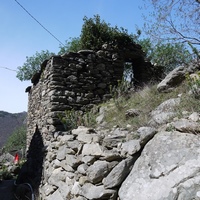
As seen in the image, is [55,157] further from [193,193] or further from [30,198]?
[193,193]

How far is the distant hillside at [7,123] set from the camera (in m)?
29.0

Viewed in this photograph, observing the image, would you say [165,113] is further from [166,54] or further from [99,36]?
[166,54]

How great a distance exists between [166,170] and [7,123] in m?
32.4

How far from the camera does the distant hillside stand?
95.0 feet

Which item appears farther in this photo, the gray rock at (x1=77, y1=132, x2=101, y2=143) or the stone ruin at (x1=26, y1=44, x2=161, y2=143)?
the stone ruin at (x1=26, y1=44, x2=161, y2=143)

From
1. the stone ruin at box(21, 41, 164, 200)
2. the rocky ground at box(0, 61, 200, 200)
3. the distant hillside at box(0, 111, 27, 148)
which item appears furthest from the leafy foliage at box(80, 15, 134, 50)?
the distant hillside at box(0, 111, 27, 148)

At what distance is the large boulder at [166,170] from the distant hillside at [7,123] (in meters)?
26.9

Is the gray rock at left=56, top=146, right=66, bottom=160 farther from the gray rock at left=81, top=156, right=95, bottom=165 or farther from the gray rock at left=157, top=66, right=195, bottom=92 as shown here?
the gray rock at left=157, top=66, right=195, bottom=92

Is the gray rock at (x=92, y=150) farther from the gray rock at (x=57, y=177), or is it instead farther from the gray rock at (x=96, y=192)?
the gray rock at (x=57, y=177)

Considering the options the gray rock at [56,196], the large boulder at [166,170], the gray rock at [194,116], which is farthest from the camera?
the gray rock at [56,196]

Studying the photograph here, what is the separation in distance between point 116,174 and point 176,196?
894mm

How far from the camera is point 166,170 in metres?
2.47

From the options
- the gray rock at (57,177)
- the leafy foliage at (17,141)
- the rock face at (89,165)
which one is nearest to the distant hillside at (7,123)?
the leafy foliage at (17,141)

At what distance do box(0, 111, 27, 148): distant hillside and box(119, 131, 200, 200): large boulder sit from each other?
26.9 meters
